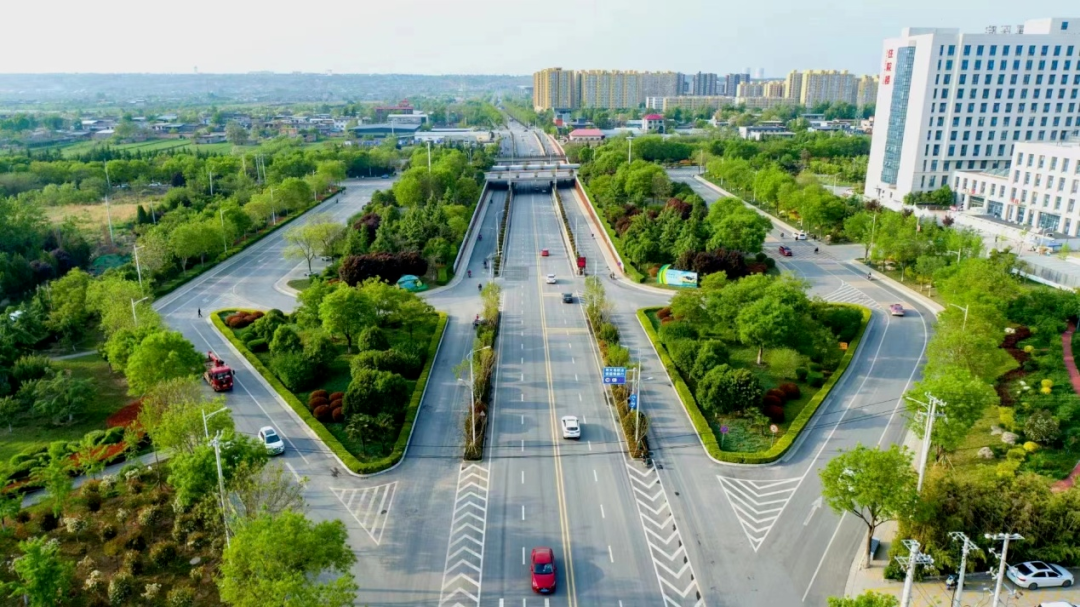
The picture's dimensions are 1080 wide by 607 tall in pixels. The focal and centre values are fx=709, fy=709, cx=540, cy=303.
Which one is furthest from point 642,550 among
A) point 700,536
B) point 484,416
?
point 484,416

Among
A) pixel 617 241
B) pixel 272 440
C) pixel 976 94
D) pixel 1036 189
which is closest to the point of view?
pixel 272 440

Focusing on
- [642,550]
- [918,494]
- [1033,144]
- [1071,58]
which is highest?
[1071,58]

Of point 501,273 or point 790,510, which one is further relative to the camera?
point 501,273

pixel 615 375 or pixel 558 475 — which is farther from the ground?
pixel 615 375

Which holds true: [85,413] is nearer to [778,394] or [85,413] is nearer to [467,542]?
[467,542]

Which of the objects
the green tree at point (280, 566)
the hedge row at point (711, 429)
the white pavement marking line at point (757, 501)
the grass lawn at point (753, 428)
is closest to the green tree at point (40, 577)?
the green tree at point (280, 566)

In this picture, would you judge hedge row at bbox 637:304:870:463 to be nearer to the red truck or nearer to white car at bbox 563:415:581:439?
white car at bbox 563:415:581:439

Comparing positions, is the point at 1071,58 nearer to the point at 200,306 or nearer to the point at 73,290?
the point at 200,306

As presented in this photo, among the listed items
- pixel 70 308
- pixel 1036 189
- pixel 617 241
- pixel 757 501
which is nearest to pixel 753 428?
pixel 757 501

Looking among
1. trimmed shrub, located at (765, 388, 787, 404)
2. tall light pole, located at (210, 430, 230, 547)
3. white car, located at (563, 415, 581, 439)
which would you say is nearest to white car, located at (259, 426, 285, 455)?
tall light pole, located at (210, 430, 230, 547)
